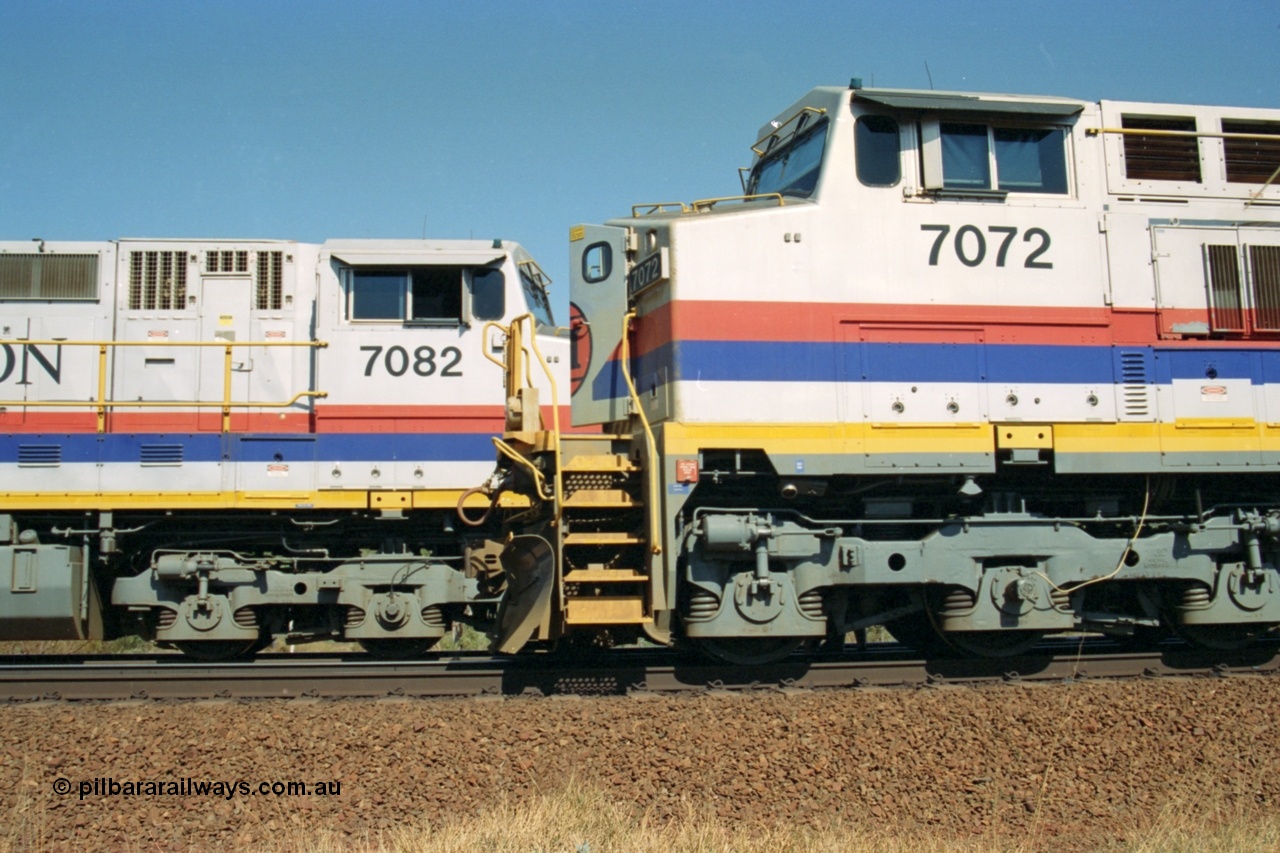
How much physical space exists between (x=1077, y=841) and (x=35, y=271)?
11.2 m

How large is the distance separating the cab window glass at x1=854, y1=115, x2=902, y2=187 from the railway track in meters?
3.74

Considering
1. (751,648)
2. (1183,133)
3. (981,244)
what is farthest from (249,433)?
(1183,133)

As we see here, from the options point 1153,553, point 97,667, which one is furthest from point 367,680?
point 1153,553

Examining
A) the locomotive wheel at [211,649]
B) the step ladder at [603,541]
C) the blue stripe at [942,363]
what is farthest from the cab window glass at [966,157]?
the locomotive wheel at [211,649]

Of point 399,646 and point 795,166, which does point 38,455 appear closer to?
point 399,646

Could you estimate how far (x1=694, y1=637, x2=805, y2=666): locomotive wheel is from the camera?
298 inches

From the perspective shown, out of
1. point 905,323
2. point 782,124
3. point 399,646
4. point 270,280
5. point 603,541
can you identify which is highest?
point 782,124

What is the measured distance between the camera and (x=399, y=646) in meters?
9.91

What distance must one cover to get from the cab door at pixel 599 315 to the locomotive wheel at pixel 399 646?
319 cm

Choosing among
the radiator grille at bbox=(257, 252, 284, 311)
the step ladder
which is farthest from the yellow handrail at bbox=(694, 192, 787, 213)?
the radiator grille at bbox=(257, 252, 284, 311)

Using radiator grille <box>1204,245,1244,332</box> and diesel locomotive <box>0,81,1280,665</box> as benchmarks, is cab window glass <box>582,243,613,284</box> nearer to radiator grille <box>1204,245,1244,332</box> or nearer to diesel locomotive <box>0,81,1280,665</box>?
diesel locomotive <box>0,81,1280,665</box>

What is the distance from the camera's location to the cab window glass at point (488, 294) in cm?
1047

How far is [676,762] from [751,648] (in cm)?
186

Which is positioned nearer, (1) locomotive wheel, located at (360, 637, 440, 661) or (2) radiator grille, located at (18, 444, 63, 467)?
(2) radiator grille, located at (18, 444, 63, 467)
